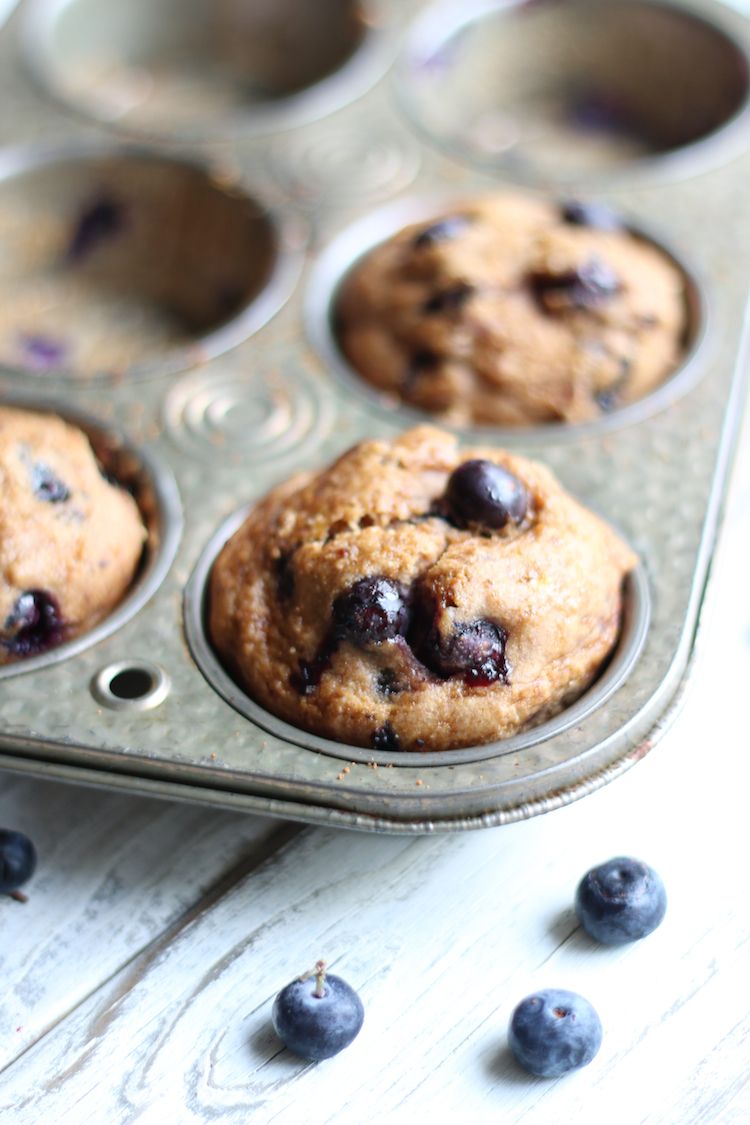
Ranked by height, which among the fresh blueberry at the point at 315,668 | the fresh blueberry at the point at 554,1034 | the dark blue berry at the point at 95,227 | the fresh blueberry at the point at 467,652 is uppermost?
the dark blue berry at the point at 95,227

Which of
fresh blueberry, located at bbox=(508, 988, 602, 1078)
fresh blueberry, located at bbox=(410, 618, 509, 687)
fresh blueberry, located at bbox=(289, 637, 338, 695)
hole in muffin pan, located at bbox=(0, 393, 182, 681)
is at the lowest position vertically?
fresh blueberry, located at bbox=(508, 988, 602, 1078)

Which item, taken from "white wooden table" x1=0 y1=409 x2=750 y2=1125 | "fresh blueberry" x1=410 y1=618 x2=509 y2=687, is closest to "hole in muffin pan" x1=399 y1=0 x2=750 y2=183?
"white wooden table" x1=0 y1=409 x2=750 y2=1125

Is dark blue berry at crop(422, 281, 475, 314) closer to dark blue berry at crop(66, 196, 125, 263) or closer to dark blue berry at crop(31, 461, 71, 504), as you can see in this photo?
dark blue berry at crop(31, 461, 71, 504)

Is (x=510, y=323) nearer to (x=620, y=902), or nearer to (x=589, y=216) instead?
(x=589, y=216)

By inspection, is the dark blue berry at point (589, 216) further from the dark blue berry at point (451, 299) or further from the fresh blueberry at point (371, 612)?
the fresh blueberry at point (371, 612)

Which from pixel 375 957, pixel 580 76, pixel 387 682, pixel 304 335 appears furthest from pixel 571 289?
pixel 580 76

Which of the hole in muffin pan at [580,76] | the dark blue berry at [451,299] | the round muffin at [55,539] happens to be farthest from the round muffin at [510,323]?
the hole in muffin pan at [580,76]

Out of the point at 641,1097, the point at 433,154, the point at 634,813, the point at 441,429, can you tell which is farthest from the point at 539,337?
the point at 641,1097
